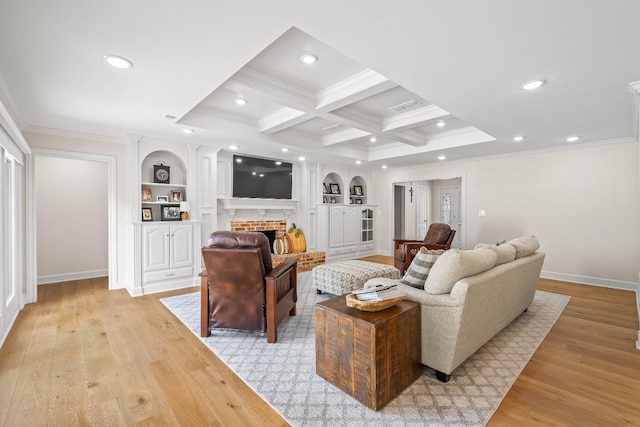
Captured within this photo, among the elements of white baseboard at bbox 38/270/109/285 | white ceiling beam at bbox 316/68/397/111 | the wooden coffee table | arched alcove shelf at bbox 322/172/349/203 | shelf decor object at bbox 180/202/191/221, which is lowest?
white baseboard at bbox 38/270/109/285

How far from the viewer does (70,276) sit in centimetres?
502

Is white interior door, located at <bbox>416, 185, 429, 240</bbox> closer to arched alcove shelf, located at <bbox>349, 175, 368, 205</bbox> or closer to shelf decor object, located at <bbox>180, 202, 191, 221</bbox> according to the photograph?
arched alcove shelf, located at <bbox>349, 175, 368, 205</bbox>

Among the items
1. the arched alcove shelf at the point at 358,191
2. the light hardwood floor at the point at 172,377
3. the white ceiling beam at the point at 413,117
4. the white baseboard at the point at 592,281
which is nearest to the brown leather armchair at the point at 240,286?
the light hardwood floor at the point at 172,377

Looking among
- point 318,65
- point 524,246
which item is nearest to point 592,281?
point 524,246

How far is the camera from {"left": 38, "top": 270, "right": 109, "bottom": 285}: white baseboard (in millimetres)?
4814

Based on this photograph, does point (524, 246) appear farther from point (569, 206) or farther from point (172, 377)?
point (172, 377)

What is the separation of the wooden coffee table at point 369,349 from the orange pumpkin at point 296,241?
4048 mm

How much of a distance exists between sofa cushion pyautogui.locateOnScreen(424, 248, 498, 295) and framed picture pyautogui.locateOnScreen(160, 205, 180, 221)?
399 centimetres

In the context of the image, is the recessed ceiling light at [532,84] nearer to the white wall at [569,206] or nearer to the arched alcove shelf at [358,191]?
the white wall at [569,206]

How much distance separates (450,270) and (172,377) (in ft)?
6.85

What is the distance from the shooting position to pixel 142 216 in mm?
4473

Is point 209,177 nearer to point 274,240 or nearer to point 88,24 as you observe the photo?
point 274,240

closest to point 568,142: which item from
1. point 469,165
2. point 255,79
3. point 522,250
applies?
point 469,165

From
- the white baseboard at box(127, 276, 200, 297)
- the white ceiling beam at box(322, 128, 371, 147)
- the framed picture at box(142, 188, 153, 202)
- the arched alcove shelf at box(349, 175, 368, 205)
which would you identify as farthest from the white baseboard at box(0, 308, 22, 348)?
the arched alcove shelf at box(349, 175, 368, 205)
